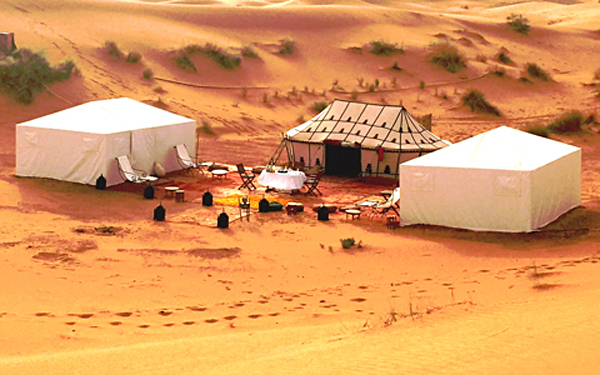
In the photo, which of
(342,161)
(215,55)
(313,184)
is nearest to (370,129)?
(342,161)

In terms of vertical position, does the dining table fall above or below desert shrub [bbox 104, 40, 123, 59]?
below

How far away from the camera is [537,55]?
163 ft

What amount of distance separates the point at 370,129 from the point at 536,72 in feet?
74.8

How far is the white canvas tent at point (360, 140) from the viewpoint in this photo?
22.3m

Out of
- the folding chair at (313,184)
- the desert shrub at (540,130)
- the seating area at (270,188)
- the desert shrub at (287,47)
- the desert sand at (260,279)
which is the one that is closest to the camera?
the desert sand at (260,279)

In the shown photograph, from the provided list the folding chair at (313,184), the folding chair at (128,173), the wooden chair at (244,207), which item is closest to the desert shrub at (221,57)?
the folding chair at (128,173)

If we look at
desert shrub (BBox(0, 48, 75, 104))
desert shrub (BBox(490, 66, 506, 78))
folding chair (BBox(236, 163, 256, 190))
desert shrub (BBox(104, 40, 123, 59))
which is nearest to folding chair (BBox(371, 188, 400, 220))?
folding chair (BBox(236, 163, 256, 190))

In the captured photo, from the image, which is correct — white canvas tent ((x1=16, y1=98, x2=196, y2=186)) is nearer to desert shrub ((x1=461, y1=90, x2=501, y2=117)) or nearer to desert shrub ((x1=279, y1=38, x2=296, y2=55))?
desert shrub ((x1=461, y1=90, x2=501, y2=117))

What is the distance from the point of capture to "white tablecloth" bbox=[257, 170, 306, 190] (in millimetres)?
19844

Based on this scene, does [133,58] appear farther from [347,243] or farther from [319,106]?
[347,243]

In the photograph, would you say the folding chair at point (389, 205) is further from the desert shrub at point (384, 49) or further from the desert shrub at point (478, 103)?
the desert shrub at point (384, 49)

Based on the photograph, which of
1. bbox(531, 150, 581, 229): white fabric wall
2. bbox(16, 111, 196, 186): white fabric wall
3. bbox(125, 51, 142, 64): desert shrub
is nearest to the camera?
bbox(531, 150, 581, 229): white fabric wall

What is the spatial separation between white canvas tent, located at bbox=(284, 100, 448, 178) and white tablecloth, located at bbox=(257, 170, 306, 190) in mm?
2945

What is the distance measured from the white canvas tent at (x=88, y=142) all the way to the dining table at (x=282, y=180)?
3.80 metres
